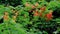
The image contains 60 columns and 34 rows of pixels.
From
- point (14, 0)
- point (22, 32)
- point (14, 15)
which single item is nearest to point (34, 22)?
point (14, 15)

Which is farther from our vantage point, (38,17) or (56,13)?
(56,13)

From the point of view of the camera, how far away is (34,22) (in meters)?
3.09

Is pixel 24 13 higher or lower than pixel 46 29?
higher

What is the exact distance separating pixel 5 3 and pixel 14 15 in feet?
3.96

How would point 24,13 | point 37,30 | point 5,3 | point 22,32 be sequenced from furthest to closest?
point 5,3 < point 24,13 < point 37,30 < point 22,32

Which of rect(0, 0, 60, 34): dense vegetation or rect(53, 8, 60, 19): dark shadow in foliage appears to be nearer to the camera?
rect(0, 0, 60, 34): dense vegetation

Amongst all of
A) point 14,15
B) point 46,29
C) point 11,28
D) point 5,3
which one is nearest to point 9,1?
point 5,3

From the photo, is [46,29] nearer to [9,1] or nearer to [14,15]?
[14,15]

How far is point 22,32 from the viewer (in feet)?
8.34

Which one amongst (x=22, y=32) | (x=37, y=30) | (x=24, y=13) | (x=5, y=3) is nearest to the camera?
(x=22, y=32)

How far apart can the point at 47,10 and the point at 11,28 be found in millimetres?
751

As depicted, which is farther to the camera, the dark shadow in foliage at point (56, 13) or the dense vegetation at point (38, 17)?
the dark shadow in foliage at point (56, 13)

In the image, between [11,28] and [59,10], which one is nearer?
[11,28]

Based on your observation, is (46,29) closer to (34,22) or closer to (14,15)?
(34,22)
